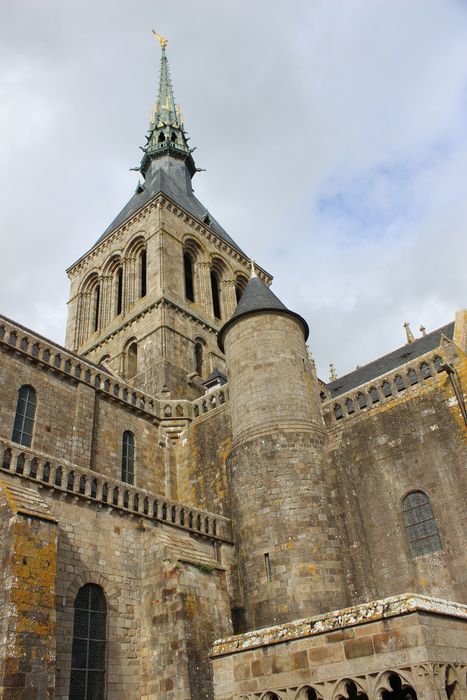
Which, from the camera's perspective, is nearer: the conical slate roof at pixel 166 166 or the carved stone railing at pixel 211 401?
the carved stone railing at pixel 211 401

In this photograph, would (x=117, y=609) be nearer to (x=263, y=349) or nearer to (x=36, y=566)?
(x=36, y=566)

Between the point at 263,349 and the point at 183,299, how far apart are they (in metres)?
10.5

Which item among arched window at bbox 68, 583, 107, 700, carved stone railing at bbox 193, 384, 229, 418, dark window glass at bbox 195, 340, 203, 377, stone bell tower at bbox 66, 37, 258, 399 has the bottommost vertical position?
arched window at bbox 68, 583, 107, 700

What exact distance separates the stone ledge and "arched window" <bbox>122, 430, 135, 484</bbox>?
1191cm

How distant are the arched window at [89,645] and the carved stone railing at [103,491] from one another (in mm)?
2058

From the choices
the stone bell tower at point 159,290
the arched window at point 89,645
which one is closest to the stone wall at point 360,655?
the arched window at point 89,645

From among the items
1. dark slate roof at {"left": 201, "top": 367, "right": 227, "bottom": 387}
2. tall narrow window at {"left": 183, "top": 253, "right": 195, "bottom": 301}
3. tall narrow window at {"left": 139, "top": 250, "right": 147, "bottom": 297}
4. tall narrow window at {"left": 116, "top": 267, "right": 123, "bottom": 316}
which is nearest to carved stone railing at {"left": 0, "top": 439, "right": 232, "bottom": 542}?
dark slate roof at {"left": 201, "top": 367, "right": 227, "bottom": 387}

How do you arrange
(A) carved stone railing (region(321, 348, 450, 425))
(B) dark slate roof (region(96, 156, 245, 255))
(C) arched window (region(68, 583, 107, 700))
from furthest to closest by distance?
1. (B) dark slate roof (region(96, 156, 245, 255))
2. (A) carved stone railing (region(321, 348, 450, 425))
3. (C) arched window (region(68, 583, 107, 700))

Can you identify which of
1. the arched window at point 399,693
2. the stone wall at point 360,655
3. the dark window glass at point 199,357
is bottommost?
the arched window at point 399,693

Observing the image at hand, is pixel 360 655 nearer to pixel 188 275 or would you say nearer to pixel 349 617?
pixel 349 617

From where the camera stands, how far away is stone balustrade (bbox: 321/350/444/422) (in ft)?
51.8

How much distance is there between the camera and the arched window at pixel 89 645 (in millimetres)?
11805

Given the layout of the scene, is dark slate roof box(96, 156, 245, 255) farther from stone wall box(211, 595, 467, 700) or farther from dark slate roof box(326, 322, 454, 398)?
stone wall box(211, 595, 467, 700)

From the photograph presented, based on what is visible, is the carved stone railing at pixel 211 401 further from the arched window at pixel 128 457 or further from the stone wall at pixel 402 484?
the stone wall at pixel 402 484
